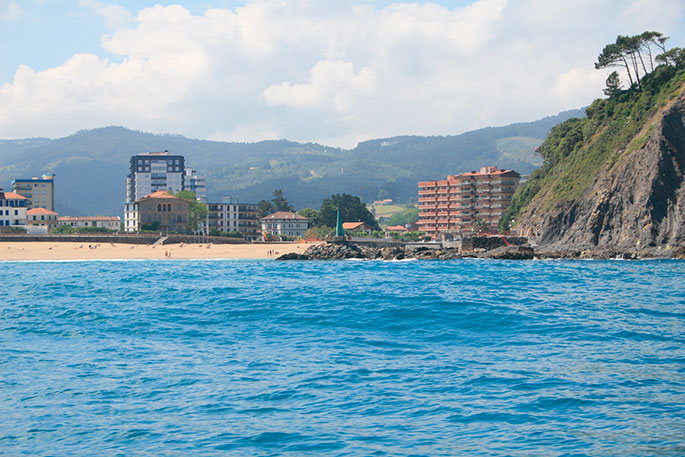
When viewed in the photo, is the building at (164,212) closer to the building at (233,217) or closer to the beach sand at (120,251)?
the beach sand at (120,251)

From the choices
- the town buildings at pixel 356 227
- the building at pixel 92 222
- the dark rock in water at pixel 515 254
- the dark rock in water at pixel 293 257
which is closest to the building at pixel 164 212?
the building at pixel 92 222

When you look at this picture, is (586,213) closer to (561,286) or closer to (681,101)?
(681,101)

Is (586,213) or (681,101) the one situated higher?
(681,101)

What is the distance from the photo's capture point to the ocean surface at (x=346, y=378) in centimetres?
1388

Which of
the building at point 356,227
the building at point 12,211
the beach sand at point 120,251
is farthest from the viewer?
the building at point 356,227

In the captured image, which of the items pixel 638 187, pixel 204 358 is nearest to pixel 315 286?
pixel 204 358

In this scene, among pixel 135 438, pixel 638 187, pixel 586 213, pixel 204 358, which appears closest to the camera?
pixel 135 438

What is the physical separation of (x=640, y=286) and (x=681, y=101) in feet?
198

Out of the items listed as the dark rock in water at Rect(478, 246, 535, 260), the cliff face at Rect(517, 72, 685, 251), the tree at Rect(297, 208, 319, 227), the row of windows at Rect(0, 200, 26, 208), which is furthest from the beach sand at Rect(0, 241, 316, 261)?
the tree at Rect(297, 208, 319, 227)

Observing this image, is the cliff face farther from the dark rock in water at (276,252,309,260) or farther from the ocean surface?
the ocean surface

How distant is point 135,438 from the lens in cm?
1408

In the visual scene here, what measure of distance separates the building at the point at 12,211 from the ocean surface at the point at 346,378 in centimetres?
→ 11904

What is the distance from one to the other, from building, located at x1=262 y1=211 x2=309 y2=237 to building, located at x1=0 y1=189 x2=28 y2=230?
6139 centimetres

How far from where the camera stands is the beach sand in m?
103
